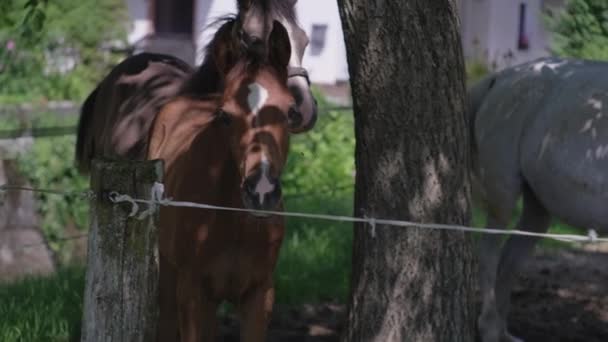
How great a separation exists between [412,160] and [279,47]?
64cm

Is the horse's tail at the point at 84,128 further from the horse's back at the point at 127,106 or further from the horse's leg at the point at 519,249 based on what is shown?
the horse's leg at the point at 519,249

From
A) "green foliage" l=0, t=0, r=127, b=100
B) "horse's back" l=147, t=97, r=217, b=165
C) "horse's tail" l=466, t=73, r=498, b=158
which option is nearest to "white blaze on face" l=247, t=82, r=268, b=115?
"horse's back" l=147, t=97, r=217, b=165

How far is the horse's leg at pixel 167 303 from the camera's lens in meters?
4.66

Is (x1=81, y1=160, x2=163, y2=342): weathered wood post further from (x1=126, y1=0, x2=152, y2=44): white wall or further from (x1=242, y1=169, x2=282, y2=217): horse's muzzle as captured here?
(x1=126, y1=0, x2=152, y2=44): white wall

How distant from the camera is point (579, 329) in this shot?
6.32 m

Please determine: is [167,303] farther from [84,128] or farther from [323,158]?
[323,158]

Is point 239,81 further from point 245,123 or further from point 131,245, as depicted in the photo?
point 131,245

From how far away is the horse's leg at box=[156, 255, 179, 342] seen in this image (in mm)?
4660

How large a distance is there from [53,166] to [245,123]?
578 centimetres

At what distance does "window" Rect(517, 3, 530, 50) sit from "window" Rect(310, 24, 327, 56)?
12.7 ft

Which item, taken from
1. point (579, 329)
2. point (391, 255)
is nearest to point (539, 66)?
point (579, 329)

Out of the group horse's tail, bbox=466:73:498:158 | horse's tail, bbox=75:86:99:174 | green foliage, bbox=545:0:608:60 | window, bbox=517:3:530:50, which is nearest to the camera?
horse's tail, bbox=466:73:498:158

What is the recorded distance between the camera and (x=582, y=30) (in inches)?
457

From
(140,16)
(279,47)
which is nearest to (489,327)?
(279,47)
